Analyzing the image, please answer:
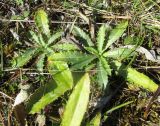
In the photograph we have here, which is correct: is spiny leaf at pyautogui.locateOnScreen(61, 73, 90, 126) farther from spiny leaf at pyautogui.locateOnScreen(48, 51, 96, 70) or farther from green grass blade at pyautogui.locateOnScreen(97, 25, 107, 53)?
green grass blade at pyautogui.locateOnScreen(97, 25, 107, 53)

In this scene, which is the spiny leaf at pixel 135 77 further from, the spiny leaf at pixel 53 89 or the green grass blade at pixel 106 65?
the spiny leaf at pixel 53 89

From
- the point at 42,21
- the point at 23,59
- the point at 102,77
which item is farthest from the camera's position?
the point at 42,21

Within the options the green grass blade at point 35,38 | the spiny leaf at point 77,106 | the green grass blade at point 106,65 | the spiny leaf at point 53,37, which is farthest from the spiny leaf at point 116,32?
the spiny leaf at point 77,106

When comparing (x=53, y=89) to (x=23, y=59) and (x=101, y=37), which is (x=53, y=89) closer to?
(x=23, y=59)

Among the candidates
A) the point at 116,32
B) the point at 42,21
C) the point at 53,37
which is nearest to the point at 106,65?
the point at 116,32

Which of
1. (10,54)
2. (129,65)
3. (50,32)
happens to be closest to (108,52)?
(129,65)

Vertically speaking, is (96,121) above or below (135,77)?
below

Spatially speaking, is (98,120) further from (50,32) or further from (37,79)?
(50,32)
